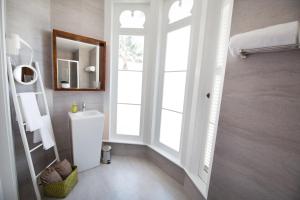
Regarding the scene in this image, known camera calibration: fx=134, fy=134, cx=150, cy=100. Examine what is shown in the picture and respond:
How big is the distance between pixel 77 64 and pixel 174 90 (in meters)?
1.44

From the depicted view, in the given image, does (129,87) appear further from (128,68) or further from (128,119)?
(128,119)

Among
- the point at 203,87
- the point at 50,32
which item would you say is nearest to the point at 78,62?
the point at 50,32

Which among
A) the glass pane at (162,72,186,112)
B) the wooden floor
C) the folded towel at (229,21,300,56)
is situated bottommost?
the wooden floor

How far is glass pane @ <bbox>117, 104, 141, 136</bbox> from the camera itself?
231cm

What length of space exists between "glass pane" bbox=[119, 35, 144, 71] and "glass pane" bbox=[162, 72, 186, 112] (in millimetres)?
540

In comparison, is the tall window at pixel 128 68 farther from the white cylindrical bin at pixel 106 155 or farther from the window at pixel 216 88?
the window at pixel 216 88

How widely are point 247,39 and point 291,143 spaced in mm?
570

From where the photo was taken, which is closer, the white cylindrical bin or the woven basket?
the woven basket

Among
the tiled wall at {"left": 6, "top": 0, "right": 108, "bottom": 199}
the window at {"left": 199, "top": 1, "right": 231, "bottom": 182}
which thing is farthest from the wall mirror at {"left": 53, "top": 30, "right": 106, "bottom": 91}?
the window at {"left": 199, "top": 1, "right": 231, "bottom": 182}

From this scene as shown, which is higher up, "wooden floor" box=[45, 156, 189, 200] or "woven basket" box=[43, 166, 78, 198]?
"woven basket" box=[43, 166, 78, 198]

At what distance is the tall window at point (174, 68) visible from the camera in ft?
5.72

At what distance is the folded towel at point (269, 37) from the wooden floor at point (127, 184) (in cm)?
163

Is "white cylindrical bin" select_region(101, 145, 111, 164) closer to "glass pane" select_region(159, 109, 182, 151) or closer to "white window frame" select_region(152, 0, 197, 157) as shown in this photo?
"white window frame" select_region(152, 0, 197, 157)

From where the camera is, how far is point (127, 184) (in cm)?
169
